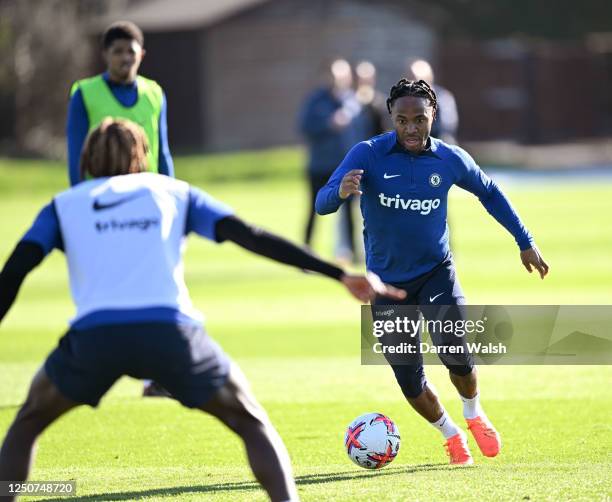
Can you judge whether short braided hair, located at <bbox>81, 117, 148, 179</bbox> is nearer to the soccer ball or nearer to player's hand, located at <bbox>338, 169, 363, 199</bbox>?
player's hand, located at <bbox>338, 169, 363, 199</bbox>

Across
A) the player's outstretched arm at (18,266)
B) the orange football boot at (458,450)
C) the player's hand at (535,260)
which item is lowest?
the orange football boot at (458,450)

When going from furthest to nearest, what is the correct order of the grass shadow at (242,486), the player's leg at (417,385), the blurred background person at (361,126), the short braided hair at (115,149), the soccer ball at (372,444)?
1. the blurred background person at (361,126)
2. the player's leg at (417,385)
3. the soccer ball at (372,444)
4. the grass shadow at (242,486)
5. the short braided hair at (115,149)

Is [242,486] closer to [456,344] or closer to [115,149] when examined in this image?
[456,344]

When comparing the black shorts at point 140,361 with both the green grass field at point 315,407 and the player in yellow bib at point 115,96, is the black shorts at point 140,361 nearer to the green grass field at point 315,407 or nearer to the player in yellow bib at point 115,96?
the green grass field at point 315,407

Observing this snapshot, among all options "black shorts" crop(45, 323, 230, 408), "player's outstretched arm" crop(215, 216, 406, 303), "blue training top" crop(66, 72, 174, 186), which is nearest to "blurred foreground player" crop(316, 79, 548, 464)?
"player's outstretched arm" crop(215, 216, 406, 303)

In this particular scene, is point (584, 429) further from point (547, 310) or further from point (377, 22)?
point (377, 22)

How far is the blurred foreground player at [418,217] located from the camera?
7.57 metres

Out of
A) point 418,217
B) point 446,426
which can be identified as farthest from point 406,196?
point 446,426

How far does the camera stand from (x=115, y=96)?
9656 millimetres

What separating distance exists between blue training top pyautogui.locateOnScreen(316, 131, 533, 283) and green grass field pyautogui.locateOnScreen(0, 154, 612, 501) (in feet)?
3.90

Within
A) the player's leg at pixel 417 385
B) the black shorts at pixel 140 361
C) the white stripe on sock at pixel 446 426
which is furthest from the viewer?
the white stripe on sock at pixel 446 426

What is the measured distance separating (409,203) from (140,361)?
255 centimetres

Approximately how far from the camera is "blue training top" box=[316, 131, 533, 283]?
299 inches

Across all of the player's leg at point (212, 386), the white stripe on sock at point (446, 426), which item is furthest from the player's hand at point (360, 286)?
the white stripe on sock at point (446, 426)
